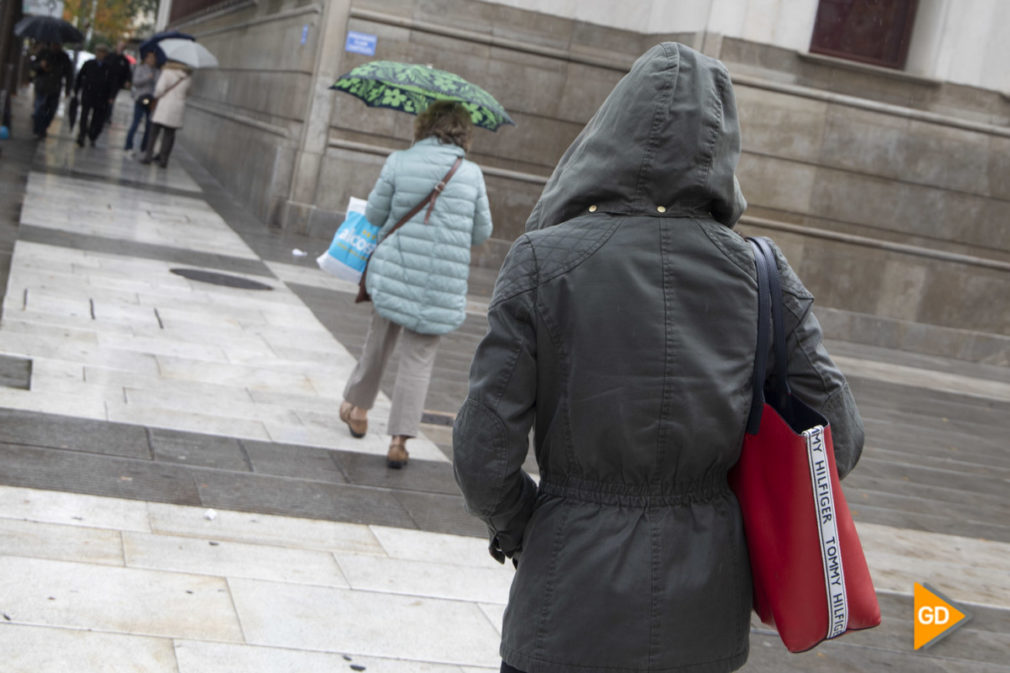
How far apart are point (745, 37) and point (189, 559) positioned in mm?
12152

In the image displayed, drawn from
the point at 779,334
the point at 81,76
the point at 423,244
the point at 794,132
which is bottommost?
the point at 423,244

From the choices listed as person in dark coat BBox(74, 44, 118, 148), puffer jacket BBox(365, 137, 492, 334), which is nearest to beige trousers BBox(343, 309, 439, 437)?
puffer jacket BBox(365, 137, 492, 334)

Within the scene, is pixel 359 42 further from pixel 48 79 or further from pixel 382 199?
pixel 382 199

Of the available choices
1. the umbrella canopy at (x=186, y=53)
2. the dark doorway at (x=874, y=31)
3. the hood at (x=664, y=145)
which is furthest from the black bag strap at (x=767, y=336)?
the umbrella canopy at (x=186, y=53)

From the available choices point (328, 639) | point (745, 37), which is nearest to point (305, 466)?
point (328, 639)

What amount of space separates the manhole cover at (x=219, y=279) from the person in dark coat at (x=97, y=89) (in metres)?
11.9

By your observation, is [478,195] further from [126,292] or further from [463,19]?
[463,19]

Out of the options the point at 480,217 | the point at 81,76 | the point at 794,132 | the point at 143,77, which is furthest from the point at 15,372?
the point at 81,76

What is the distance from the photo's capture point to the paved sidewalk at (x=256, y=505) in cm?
417

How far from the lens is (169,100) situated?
70.2 ft

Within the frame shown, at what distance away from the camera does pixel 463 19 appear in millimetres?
16672

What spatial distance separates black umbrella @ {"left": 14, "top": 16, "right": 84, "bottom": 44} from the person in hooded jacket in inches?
880

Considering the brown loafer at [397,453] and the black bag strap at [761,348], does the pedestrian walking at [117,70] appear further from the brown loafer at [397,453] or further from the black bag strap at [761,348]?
the black bag strap at [761,348]

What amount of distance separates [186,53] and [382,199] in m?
17.5
